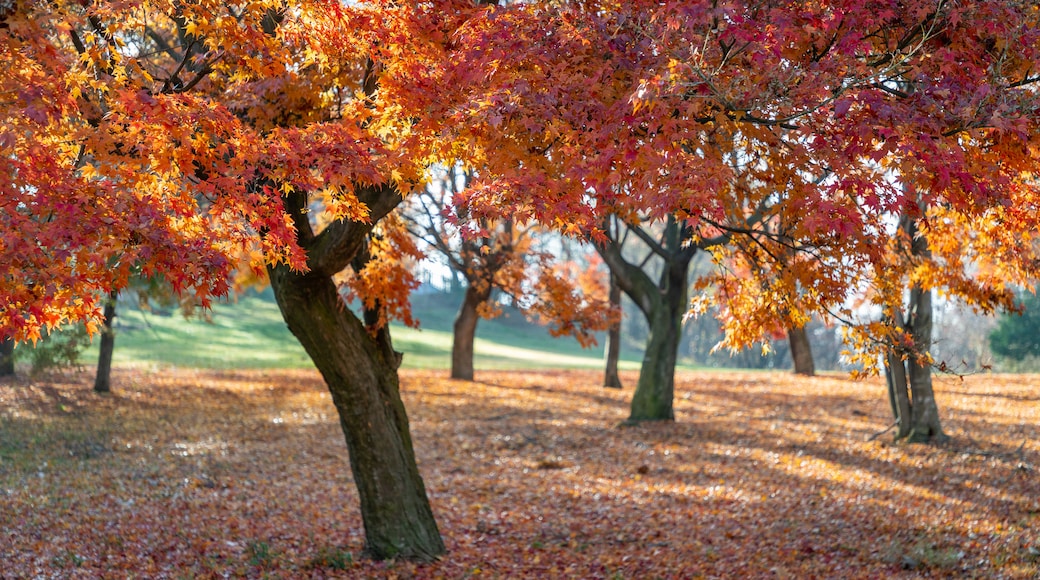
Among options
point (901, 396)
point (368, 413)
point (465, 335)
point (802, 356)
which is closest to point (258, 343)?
point (465, 335)

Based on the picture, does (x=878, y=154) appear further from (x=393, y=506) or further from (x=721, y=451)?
(x=721, y=451)

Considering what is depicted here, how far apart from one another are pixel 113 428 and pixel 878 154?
1690 centimetres

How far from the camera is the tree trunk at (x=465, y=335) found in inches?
1056

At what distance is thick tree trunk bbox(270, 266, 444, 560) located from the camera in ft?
26.8

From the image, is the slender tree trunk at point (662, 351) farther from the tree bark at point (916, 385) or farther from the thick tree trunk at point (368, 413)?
the thick tree trunk at point (368, 413)

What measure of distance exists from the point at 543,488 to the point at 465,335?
1468 centimetres

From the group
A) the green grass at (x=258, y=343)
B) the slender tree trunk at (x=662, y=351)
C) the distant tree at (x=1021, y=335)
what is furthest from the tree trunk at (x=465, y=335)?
the distant tree at (x=1021, y=335)

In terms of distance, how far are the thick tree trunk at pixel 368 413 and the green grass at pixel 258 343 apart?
16.0 metres

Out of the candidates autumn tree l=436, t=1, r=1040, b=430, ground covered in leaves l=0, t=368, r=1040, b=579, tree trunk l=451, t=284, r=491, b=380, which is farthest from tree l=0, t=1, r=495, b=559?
tree trunk l=451, t=284, r=491, b=380

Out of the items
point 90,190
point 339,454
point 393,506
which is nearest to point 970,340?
point 339,454

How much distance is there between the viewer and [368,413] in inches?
336

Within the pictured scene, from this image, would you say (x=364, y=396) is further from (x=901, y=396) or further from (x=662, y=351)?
(x=662, y=351)

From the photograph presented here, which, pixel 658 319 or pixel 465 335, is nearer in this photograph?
pixel 658 319

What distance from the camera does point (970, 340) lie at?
6047 centimetres
